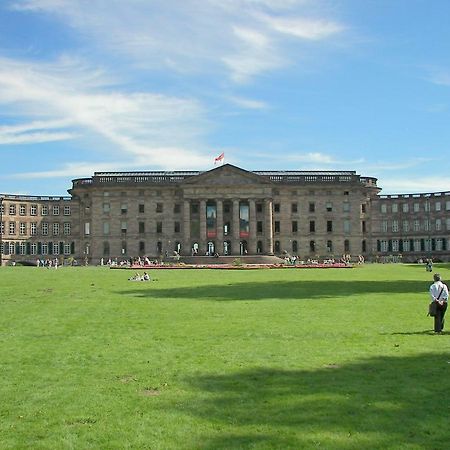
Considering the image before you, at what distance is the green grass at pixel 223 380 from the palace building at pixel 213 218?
280ft

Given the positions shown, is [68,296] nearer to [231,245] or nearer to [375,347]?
[375,347]

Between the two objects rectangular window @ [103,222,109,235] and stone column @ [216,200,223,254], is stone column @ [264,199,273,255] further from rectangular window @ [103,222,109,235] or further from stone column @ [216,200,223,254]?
rectangular window @ [103,222,109,235]

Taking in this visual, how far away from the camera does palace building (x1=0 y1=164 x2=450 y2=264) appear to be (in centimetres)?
10819

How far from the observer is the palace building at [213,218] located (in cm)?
10819

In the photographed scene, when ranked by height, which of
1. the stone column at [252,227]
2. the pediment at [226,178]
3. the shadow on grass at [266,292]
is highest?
the pediment at [226,178]

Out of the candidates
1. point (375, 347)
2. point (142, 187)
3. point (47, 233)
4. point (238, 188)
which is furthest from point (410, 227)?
point (375, 347)

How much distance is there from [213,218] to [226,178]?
704 cm

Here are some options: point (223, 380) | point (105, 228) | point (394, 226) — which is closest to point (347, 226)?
point (394, 226)

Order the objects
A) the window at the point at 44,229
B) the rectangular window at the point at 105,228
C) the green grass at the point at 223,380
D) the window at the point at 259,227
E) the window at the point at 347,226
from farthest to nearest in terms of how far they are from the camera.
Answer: the window at the point at 44,229
the window at the point at 347,226
the rectangular window at the point at 105,228
the window at the point at 259,227
the green grass at the point at 223,380

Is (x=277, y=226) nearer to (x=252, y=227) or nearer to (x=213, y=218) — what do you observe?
(x=252, y=227)

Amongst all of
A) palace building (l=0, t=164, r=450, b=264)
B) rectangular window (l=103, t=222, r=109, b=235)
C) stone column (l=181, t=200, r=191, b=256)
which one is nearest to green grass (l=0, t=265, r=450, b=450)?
stone column (l=181, t=200, r=191, b=256)

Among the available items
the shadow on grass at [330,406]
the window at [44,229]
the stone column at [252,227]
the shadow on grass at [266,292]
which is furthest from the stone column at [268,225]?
the shadow on grass at [330,406]

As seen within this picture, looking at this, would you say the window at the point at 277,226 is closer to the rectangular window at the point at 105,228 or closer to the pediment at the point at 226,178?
the pediment at the point at 226,178

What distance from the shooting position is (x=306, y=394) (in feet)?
35.4
